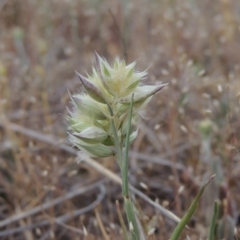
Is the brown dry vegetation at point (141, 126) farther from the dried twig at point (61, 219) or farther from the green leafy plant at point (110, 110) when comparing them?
the green leafy plant at point (110, 110)

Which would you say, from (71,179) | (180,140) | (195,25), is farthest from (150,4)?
(71,179)

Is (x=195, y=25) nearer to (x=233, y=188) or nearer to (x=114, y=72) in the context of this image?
(x=233, y=188)

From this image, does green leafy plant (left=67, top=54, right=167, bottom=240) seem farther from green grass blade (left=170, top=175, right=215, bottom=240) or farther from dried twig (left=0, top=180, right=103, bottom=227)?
dried twig (left=0, top=180, right=103, bottom=227)

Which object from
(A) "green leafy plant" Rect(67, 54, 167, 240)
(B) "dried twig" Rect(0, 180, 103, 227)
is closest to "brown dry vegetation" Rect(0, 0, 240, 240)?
(B) "dried twig" Rect(0, 180, 103, 227)

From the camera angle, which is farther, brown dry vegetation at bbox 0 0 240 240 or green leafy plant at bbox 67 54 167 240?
brown dry vegetation at bbox 0 0 240 240

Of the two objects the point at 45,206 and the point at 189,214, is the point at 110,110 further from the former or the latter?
the point at 45,206

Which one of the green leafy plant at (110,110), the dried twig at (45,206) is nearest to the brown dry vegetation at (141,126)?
the dried twig at (45,206)

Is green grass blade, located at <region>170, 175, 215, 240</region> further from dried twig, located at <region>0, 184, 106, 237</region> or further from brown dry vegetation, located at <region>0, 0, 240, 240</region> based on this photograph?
dried twig, located at <region>0, 184, 106, 237</region>

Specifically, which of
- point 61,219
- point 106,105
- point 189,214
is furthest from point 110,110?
point 61,219

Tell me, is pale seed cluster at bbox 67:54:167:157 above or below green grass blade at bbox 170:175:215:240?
above

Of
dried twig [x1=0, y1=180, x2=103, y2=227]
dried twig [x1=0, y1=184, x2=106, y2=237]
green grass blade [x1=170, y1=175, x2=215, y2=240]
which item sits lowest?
green grass blade [x1=170, y1=175, x2=215, y2=240]
